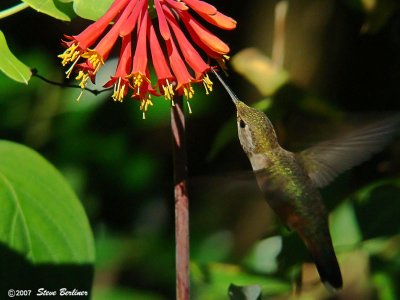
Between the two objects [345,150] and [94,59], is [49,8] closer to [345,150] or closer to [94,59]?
[94,59]

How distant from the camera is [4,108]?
1992 mm

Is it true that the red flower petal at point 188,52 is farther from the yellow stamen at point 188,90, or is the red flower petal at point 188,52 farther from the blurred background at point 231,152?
the blurred background at point 231,152

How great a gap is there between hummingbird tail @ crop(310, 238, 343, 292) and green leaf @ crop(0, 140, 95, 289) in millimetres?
489

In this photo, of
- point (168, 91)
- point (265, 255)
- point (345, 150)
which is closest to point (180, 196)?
point (168, 91)

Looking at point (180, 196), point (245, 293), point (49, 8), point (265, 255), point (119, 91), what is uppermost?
point (49, 8)

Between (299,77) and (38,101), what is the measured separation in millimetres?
734

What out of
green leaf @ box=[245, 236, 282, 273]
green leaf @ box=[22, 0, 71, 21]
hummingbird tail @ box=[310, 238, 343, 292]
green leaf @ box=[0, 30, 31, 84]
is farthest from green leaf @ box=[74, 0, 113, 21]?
green leaf @ box=[245, 236, 282, 273]

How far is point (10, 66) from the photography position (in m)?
1.36

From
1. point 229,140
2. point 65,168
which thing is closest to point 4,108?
point 65,168

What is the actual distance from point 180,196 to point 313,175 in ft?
1.73

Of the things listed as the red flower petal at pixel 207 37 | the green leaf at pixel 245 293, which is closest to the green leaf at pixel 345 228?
the green leaf at pixel 245 293

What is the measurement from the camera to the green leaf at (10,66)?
135 cm

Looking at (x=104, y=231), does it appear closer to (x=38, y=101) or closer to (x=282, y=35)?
(x=38, y=101)

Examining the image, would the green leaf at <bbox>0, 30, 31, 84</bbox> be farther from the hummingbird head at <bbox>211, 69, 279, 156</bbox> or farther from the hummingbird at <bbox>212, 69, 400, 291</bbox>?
the hummingbird at <bbox>212, 69, 400, 291</bbox>
